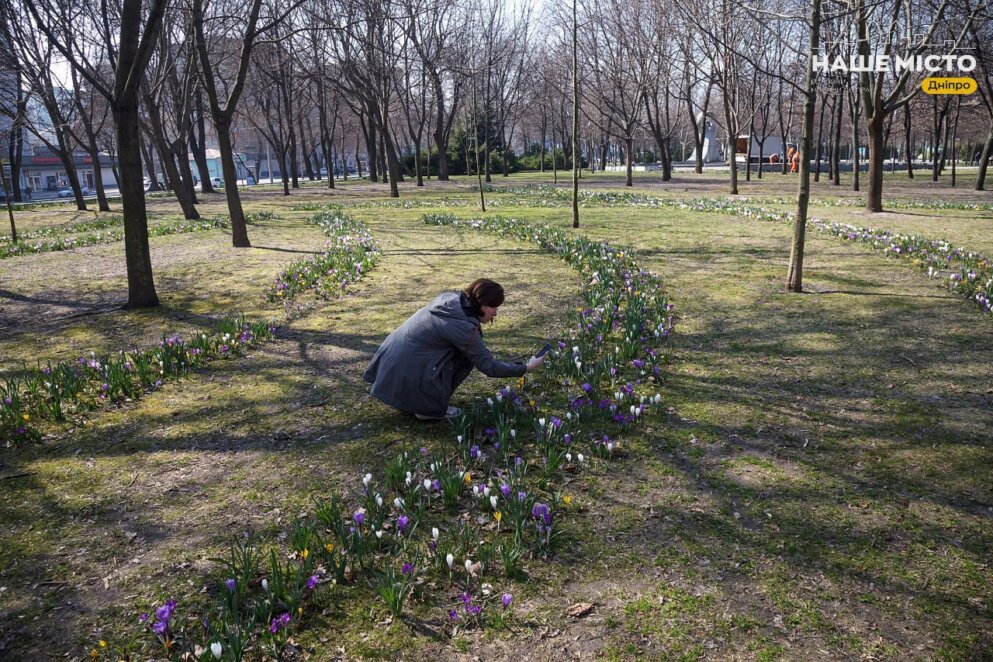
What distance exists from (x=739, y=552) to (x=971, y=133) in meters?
62.8

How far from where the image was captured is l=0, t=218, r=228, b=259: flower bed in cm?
1417

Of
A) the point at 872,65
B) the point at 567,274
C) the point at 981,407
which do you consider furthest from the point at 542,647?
the point at 872,65

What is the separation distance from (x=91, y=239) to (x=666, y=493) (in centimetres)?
1629

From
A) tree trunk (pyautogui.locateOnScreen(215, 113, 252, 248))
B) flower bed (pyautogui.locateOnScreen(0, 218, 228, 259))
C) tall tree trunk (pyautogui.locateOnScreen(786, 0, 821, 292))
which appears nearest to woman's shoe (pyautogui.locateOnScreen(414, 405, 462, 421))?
tall tree trunk (pyautogui.locateOnScreen(786, 0, 821, 292))

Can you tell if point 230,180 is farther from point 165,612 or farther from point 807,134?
point 165,612

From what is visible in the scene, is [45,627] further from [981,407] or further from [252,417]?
[981,407]

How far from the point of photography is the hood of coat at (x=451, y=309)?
4.48 m

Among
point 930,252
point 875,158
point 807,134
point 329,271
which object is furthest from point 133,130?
point 875,158

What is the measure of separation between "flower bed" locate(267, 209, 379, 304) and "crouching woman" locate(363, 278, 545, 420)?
15.6ft

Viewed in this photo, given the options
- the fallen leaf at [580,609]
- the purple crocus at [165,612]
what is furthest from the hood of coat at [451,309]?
the purple crocus at [165,612]

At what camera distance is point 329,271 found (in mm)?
10352

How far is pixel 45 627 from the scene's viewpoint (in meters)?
2.81

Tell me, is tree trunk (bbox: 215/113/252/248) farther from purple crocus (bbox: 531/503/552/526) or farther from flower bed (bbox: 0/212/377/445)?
purple crocus (bbox: 531/503/552/526)

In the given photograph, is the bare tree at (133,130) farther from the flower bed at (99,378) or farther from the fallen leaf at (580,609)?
the fallen leaf at (580,609)
